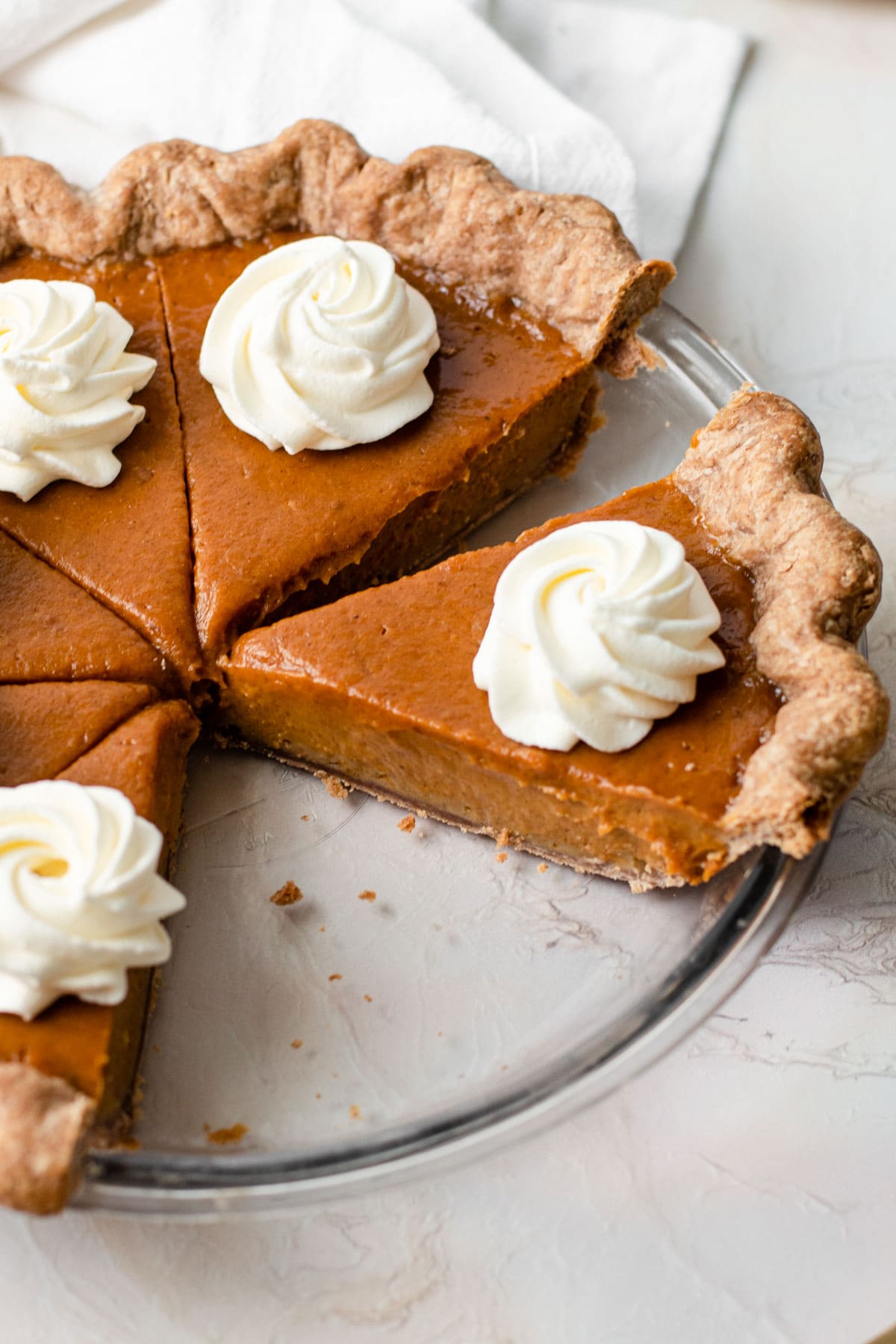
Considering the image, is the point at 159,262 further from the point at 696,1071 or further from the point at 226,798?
the point at 696,1071

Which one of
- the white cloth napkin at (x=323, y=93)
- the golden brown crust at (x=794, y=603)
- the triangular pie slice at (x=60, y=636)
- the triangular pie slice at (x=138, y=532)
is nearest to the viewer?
the golden brown crust at (x=794, y=603)

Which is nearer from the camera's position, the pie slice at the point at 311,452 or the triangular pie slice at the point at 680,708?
the triangular pie slice at the point at 680,708

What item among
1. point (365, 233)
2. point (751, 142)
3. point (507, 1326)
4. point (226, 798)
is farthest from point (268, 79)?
point (507, 1326)

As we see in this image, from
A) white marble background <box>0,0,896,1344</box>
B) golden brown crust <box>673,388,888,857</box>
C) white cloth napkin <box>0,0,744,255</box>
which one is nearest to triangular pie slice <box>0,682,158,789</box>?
white marble background <box>0,0,896,1344</box>

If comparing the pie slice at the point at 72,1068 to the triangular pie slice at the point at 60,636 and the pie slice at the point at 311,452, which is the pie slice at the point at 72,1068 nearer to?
the triangular pie slice at the point at 60,636

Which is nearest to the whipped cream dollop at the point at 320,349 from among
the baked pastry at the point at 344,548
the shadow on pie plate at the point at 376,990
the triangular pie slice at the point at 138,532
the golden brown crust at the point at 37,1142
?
the baked pastry at the point at 344,548

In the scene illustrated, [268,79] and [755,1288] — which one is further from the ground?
[268,79]

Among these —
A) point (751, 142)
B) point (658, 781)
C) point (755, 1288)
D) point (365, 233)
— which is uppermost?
point (751, 142)

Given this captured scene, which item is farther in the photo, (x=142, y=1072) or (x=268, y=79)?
(x=268, y=79)
